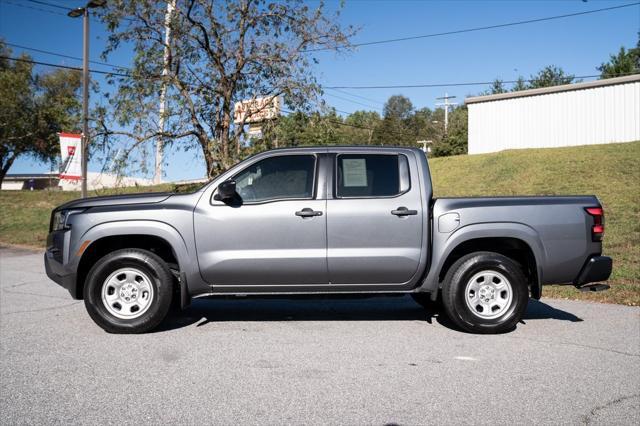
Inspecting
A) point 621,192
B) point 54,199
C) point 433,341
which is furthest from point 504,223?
point 54,199

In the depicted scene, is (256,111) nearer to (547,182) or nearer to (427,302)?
(427,302)

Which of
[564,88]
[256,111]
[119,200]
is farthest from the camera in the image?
[564,88]

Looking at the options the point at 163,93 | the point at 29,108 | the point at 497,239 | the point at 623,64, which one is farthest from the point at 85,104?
the point at 623,64

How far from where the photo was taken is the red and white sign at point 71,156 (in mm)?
14828

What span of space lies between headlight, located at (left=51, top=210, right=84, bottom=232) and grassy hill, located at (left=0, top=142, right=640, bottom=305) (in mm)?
9580

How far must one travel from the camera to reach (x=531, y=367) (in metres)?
4.73

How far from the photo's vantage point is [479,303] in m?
5.93

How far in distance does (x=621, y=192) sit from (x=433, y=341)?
15205 mm

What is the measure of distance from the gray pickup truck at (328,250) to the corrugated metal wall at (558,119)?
22.9 meters

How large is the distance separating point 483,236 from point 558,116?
944 inches

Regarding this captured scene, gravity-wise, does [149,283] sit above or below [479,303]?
above

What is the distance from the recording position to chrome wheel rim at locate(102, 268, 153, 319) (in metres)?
5.91

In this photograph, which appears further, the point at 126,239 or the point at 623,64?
the point at 623,64

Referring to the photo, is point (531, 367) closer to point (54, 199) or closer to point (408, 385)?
point (408, 385)
